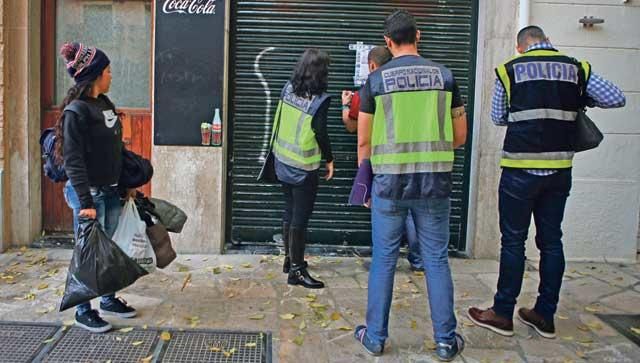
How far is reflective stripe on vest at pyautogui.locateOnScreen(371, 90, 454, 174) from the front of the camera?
147 inches

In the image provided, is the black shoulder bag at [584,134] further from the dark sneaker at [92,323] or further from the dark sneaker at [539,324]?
the dark sneaker at [92,323]

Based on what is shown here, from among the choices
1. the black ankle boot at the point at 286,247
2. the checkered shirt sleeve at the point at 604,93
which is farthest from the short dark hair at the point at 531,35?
the black ankle boot at the point at 286,247

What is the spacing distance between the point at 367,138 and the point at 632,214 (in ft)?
12.1

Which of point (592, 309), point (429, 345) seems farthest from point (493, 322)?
point (592, 309)

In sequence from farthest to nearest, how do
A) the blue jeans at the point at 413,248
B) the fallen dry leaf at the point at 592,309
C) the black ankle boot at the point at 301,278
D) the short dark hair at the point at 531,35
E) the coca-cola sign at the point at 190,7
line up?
the coca-cola sign at the point at 190,7 → the blue jeans at the point at 413,248 → the black ankle boot at the point at 301,278 → the fallen dry leaf at the point at 592,309 → the short dark hair at the point at 531,35

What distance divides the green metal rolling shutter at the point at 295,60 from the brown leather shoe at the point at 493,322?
2.11 m

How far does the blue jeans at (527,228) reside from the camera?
164 inches

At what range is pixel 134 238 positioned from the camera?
4203 millimetres

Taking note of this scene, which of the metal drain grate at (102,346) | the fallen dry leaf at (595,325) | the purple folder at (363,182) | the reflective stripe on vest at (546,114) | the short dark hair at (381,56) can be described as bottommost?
the metal drain grate at (102,346)

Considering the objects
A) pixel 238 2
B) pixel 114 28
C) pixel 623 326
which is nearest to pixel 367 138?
pixel 623 326

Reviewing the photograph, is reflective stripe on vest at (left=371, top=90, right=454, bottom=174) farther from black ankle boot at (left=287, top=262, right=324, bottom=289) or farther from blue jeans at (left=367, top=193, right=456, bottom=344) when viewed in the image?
black ankle boot at (left=287, top=262, right=324, bottom=289)

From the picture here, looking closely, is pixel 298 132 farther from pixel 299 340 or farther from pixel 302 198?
pixel 299 340

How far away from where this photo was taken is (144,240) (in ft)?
13.9

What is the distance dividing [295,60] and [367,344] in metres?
3.21
